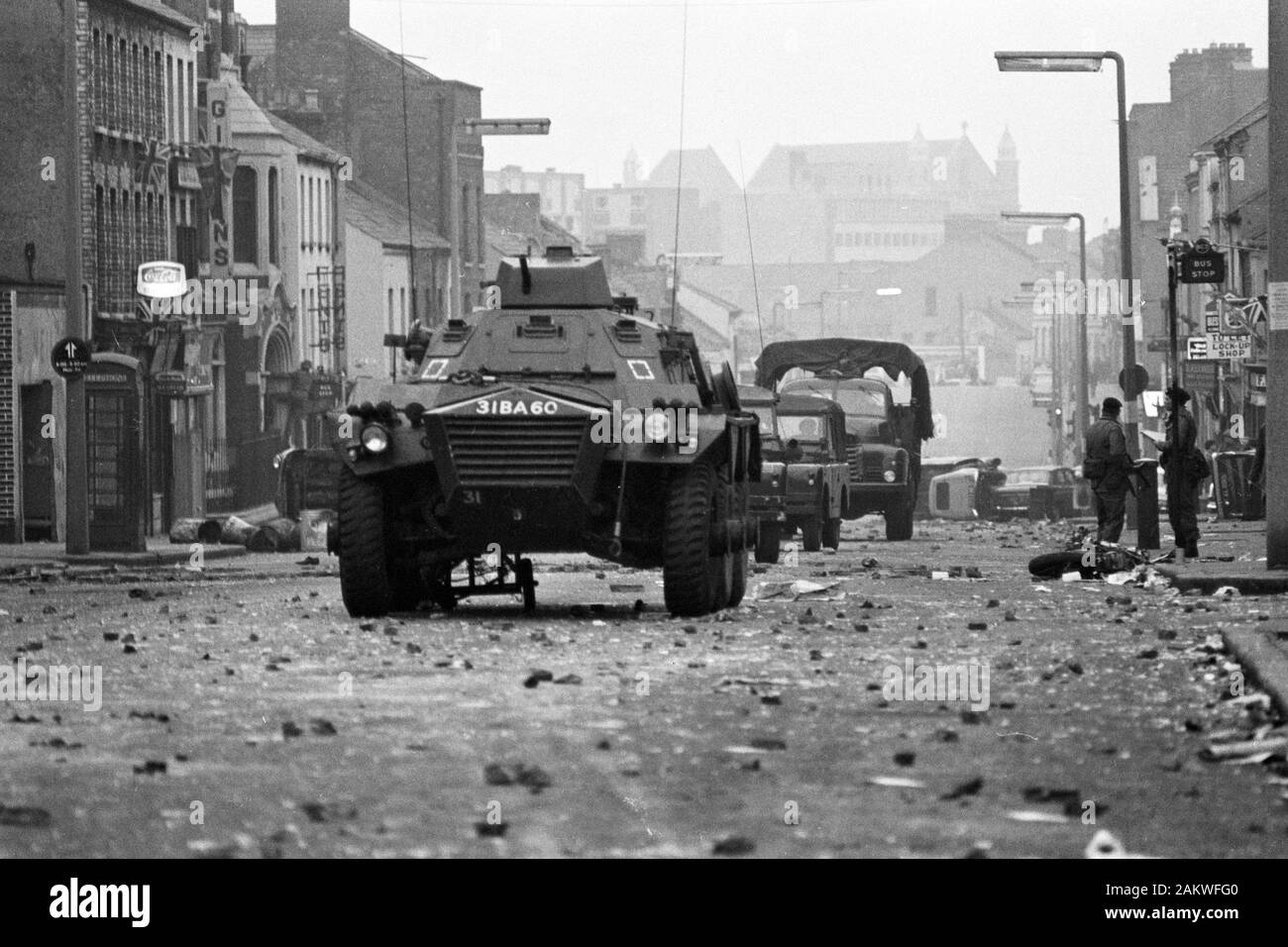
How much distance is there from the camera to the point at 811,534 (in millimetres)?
32969

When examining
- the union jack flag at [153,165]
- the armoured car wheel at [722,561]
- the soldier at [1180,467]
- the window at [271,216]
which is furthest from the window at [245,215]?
the armoured car wheel at [722,561]

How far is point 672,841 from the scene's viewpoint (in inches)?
308

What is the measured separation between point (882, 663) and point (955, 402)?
98.1m

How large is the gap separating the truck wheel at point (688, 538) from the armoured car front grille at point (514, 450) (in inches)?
29.1

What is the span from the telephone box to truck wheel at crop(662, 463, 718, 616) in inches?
622

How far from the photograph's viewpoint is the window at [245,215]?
189ft

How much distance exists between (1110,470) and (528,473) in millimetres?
11205

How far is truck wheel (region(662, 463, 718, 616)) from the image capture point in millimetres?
17594

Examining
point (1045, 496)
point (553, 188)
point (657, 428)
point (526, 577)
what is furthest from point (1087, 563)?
point (553, 188)

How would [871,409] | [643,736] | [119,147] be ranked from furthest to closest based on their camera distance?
[119,147], [871,409], [643,736]

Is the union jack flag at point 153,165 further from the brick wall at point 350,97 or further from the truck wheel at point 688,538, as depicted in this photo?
the truck wheel at point 688,538
